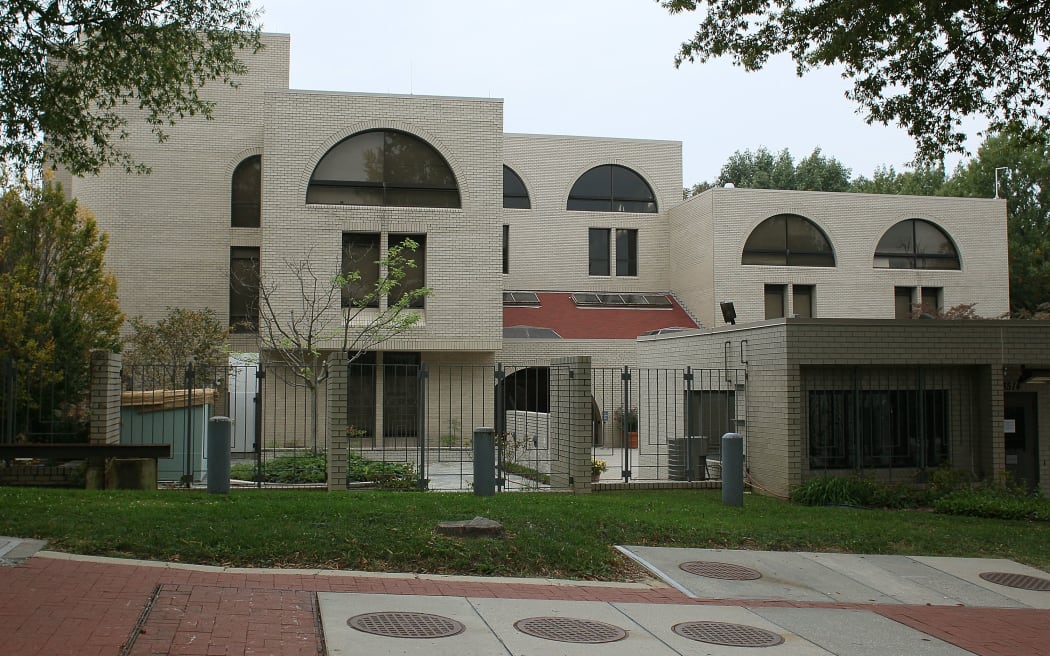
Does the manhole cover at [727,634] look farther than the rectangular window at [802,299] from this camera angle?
No

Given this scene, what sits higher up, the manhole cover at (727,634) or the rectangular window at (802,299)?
the rectangular window at (802,299)

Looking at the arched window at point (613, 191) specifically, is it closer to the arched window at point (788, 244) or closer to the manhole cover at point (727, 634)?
the arched window at point (788, 244)

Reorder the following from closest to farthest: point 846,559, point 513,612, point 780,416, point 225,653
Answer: point 225,653 → point 513,612 → point 846,559 → point 780,416

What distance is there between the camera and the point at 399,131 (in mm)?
26281

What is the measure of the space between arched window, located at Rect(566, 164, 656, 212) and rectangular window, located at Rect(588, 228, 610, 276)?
4.89ft

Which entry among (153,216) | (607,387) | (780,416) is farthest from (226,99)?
(780,416)

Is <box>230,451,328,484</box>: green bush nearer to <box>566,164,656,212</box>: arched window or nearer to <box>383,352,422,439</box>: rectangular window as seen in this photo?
<box>383,352,422,439</box>: rectangular window

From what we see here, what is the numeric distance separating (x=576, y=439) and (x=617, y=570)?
4382 millimetres

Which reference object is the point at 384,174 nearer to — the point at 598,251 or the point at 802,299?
the point at 598,251

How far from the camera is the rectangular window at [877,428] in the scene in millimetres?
15289

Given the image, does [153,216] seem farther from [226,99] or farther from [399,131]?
[399,131]

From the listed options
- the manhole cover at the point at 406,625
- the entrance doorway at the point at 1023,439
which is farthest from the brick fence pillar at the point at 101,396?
the entrance doorway at the point at 1023,439

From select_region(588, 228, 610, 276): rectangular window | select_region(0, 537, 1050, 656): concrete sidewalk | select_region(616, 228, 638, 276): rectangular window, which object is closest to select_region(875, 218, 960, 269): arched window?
select_region(616, 228, 638, 276): rectangular window

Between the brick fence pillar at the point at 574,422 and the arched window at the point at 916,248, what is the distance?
25274 millimetres
